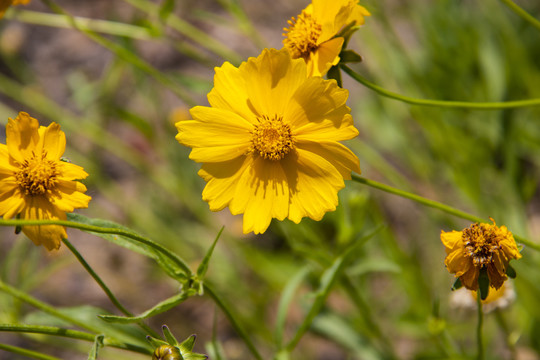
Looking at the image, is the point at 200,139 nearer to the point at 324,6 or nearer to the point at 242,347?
the point at 324,6

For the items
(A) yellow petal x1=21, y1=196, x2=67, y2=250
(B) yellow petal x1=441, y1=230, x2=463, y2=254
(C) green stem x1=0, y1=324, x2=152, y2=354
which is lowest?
(C) green stem x1=0, y1=324, x2=152, y2=354

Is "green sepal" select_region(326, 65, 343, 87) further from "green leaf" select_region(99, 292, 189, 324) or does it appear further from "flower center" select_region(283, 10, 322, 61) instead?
"green leaf" select_region(99, 292, 189, 324)

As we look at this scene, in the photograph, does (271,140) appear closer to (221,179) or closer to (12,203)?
(221,179)

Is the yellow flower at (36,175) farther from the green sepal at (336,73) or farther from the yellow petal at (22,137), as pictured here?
the green sepal at (336,73)

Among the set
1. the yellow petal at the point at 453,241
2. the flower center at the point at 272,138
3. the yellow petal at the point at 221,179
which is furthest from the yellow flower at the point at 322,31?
the yellow petal at the point at 453,241

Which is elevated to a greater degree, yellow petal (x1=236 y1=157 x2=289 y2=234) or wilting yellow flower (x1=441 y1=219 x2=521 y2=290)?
yellow petal (x1=236 y1=157 x2=289 y2=234)

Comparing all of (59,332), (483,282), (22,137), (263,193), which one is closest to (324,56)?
(263,193)

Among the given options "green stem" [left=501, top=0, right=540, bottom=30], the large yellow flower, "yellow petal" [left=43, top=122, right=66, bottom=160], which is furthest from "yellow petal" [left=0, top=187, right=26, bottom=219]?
"green stem" [left=501, top=0, right=540, bottom=30]
